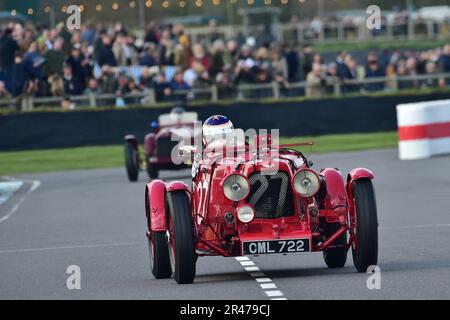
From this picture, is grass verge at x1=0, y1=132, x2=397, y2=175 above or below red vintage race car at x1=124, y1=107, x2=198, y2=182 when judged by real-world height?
below

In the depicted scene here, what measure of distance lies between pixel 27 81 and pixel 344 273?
20169mm

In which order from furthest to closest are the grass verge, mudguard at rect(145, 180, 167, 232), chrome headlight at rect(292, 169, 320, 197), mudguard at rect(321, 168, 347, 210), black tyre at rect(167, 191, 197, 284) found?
the grass verge, mudguard at rect(145, 180, 167, 232), mudguard at rect(321, 168, 347, 210), chrome headlight at rect(292, 169, 320, 197), black tyre at rect(167, 191, 197, 284)

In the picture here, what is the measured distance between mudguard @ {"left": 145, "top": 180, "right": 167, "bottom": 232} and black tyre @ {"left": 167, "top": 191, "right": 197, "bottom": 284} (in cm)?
50

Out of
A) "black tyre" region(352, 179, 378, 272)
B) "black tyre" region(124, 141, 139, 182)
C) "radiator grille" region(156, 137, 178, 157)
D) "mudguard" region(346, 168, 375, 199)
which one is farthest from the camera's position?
"radiator grille" region(156, 137, 178, 157)

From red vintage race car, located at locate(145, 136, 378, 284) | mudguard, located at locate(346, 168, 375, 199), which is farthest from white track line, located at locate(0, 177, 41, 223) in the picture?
mudguard, located at locate(346, 168, 375, 199)

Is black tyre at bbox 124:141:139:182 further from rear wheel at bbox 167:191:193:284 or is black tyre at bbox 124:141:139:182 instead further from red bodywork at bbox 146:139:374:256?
rear wheel at bbox 167:191:193:284

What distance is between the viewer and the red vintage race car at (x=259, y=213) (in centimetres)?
1097

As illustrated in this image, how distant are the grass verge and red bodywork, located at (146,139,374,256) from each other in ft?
53.3

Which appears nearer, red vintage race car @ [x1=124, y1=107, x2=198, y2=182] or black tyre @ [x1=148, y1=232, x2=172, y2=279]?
black tyre @ [x1=148, y1=232, x2=172, y2=279]

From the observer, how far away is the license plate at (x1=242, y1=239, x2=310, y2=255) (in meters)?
10.9

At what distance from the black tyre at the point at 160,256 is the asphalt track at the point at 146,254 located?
145 millimetres

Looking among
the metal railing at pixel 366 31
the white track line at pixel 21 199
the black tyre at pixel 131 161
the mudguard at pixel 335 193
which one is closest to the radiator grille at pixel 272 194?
the mudguard at pixel 335 193

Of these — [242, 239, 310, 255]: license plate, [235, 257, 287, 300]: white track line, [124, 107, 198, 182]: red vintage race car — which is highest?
[242, 239, 310, 255]: license plate
